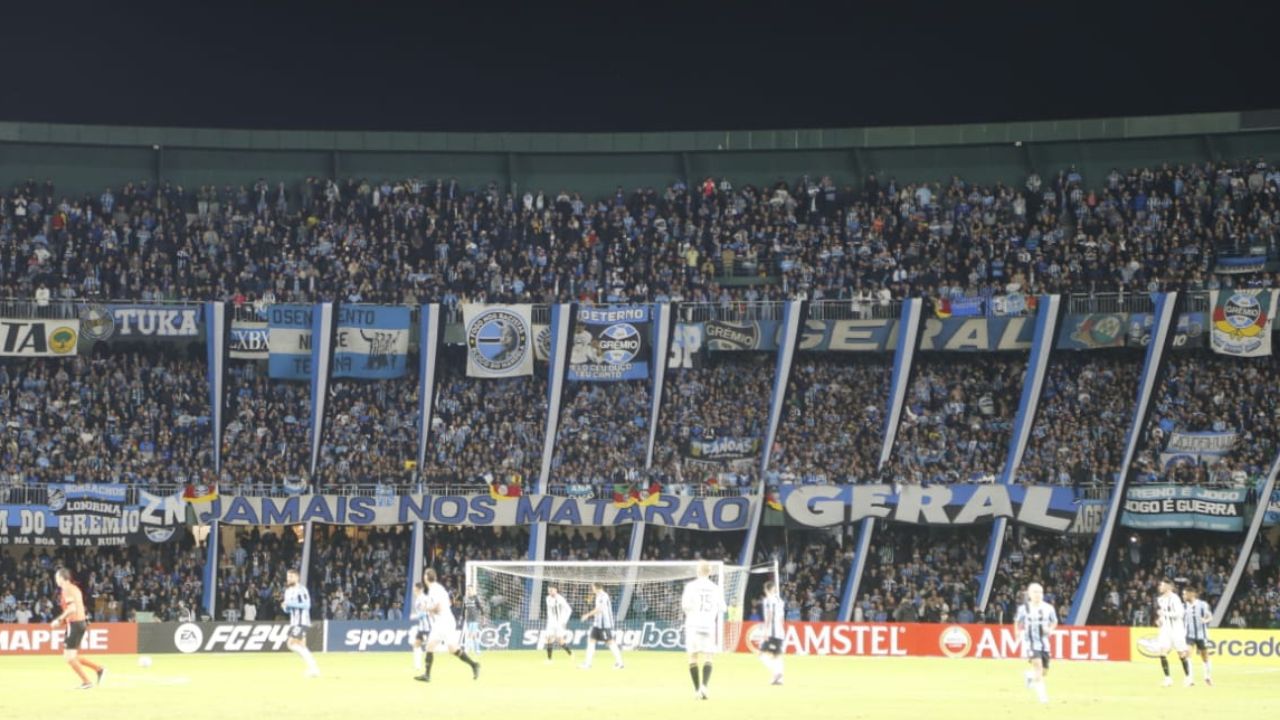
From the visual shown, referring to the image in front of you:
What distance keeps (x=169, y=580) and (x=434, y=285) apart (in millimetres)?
14963

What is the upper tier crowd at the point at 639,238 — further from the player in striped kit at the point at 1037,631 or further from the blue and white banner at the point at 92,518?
the player in striped kit at the point at 1037,631

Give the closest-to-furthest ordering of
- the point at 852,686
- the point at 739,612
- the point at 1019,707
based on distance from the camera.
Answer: the point at 1019,707, the point at 852,686, the point at 739,612

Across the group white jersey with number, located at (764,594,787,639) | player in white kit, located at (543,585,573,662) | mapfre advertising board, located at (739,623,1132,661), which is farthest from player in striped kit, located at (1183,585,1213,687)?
player in white kit, located at (543,585,573,662)

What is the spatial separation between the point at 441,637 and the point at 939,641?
72.8 ft

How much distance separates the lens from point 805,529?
5762 cm

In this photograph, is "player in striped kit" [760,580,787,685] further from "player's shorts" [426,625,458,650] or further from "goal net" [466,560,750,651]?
"goal net" [466,560,750,651]

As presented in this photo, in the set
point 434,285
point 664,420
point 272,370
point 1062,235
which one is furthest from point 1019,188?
point 272,370

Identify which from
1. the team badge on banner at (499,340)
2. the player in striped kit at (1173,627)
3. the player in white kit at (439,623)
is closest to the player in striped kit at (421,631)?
the player in white kit at (439,623)

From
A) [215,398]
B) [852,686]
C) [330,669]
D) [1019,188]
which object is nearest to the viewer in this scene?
[852,686]

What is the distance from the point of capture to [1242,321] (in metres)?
55.7

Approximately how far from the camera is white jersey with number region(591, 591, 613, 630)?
42.7 metres

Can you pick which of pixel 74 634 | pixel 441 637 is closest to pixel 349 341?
pixel 441 637

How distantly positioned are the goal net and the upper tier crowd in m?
12.2

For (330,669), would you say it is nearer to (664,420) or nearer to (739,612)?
(739,612)
